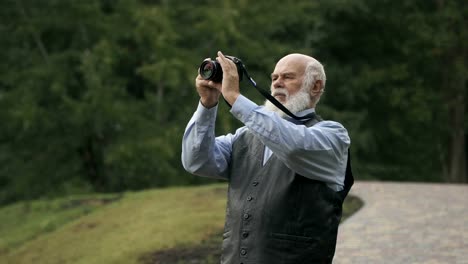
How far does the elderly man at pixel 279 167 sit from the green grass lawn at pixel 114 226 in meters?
4.88

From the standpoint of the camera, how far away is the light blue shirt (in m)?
3.25

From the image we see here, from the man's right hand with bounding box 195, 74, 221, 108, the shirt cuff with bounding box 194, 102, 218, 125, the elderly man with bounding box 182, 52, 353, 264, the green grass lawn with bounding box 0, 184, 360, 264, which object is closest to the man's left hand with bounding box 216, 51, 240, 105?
the elderly man with bounding box 182, 52, 353, 264

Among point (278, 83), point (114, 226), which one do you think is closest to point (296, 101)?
point (278, 83)

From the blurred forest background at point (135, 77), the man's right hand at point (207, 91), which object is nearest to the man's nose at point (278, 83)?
the man's right hand at point (207, 91)

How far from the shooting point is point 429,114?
24906mm

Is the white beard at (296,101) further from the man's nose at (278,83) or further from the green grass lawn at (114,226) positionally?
the green grass lawn at (114,226)

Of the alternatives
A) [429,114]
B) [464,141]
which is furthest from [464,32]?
[464,141]

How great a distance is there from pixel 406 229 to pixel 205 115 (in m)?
6.85

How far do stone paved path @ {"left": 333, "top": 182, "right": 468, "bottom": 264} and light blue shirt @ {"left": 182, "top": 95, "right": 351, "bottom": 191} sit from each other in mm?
4500

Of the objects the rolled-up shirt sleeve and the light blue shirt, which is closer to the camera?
the light blue shirt

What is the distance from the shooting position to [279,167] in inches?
138

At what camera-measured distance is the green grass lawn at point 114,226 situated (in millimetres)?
9258

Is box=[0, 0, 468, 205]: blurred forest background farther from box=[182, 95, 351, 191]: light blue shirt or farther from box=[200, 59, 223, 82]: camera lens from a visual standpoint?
box=[200, 59, 223, 82]: camera lens

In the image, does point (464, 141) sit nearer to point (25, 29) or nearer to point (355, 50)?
point (355, 50)
